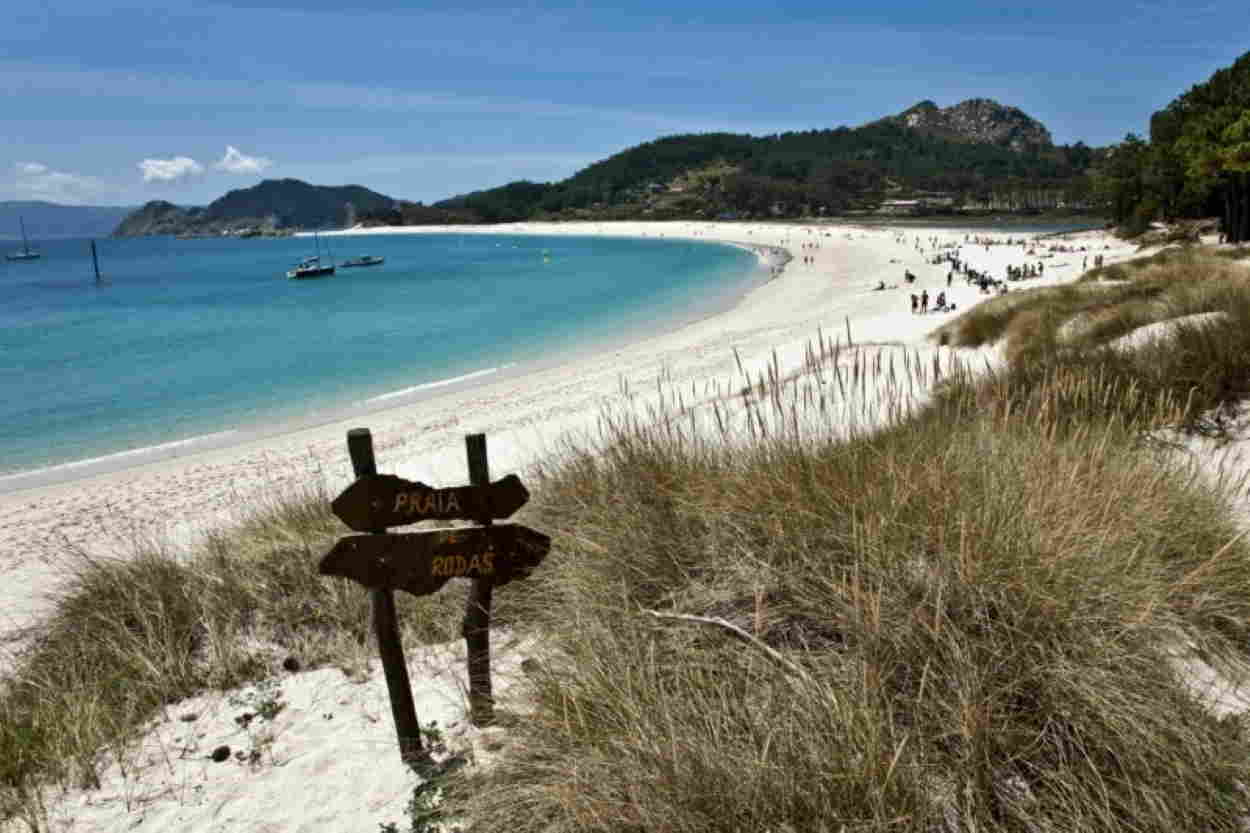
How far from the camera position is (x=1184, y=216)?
2215 inches

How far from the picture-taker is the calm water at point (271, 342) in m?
19.9

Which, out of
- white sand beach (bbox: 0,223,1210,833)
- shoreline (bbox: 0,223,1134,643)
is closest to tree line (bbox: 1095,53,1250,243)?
white sand beach (bbox: 0,223,1210,833)

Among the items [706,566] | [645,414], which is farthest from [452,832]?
[645,414]

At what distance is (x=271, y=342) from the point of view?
3381cm

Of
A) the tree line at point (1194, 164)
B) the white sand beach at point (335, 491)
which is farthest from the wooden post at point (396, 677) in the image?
the tree line at point (1194, 164)

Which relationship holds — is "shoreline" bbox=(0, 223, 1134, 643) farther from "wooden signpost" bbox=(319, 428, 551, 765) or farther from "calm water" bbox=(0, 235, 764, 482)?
"wooden signpost" bbox=(319, 428, 551, 765)

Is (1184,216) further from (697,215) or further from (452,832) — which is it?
(697,215)

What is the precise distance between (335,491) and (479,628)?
26.3ft

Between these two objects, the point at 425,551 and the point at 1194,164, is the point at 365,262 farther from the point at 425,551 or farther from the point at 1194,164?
the point at 425,551

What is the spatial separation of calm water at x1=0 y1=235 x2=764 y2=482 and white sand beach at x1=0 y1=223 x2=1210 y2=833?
301cm

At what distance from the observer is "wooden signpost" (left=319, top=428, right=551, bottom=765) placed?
330 centimetres

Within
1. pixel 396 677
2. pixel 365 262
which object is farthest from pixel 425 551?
pixel 365 262

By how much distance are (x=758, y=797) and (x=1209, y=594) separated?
237 centimetres

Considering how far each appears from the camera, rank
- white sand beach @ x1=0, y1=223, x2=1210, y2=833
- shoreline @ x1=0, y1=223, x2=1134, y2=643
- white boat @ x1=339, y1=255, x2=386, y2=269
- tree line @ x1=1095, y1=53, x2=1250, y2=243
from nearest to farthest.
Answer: white sand beach @ x1=0, y1=223, x2=1210, y2=833 < shoreline @ x1=0, y1=223, x2=1134, y2=643 < tree line @ x1=1095, y1=53, x2=1250, y2=243 < white boat @ x1=339, y1=255, x2=386, y2=269
